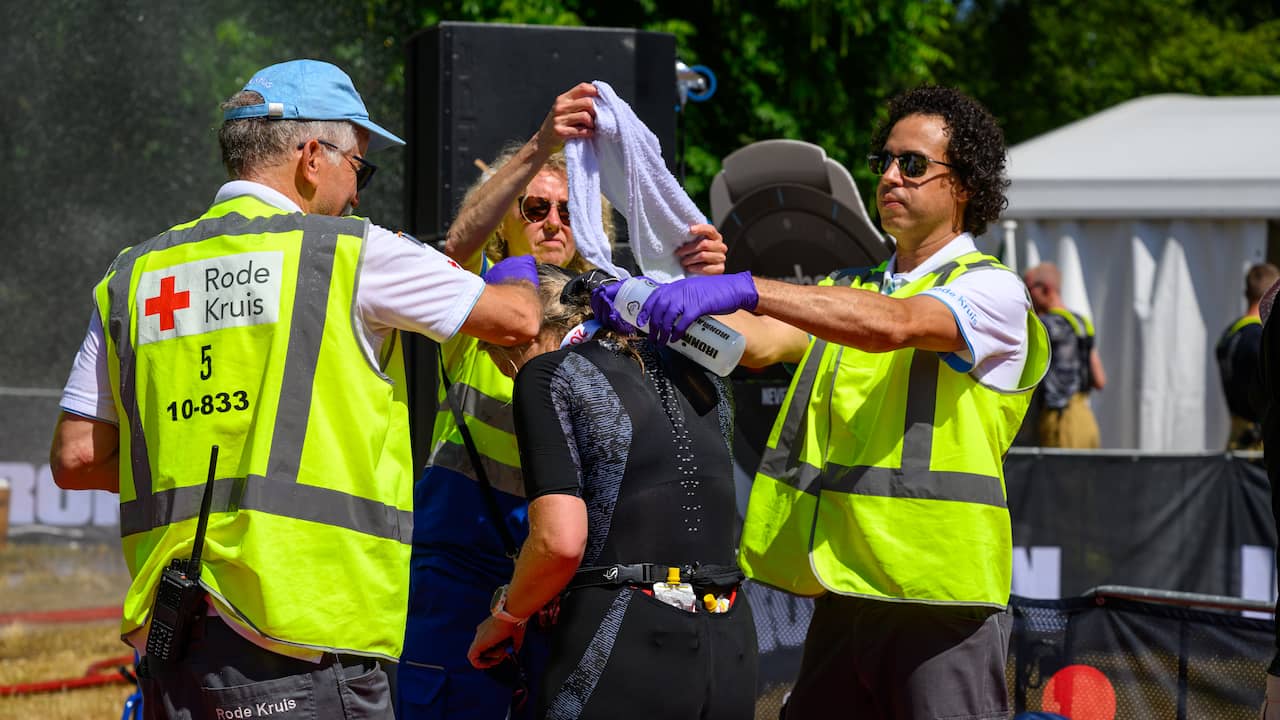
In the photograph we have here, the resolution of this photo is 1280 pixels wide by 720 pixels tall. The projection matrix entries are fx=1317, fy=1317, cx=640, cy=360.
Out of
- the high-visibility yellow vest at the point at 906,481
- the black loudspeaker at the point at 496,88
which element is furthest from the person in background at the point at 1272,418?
the black loudspeaker at the point at 496,88

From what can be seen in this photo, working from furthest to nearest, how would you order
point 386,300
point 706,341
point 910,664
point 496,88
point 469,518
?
point 496,88 < point 469,518 < point 910,664 < point 706,341 < point 386,300

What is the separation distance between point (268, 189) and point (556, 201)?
1013 mm

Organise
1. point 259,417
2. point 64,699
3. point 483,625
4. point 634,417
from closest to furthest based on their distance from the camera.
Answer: point 259,417 < point 634,417 < point 483,625 < point 64,699

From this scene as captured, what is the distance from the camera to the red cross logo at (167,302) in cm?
240

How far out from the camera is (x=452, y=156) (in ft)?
14.0

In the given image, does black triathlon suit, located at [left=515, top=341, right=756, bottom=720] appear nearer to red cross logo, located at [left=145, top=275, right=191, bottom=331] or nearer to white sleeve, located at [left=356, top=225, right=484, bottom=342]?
white sleeve, located at [left=356, top=225, right=484, bottom=342]

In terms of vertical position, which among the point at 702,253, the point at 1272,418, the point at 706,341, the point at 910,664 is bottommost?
the point at 910,664

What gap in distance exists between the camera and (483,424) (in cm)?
320

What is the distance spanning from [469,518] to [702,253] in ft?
2.79

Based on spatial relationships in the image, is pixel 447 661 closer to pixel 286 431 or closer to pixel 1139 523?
pixel 286 431

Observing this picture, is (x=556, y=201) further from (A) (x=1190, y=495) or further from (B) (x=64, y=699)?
(A) (x=1190, y=495)

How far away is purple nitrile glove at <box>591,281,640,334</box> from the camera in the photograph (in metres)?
2.56

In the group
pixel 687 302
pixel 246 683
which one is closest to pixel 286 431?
pixel 246 683

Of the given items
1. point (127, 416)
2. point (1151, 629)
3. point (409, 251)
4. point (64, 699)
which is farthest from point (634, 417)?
point (64, 699)
